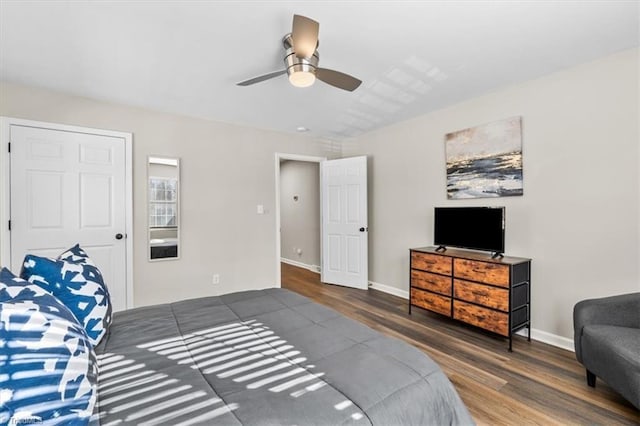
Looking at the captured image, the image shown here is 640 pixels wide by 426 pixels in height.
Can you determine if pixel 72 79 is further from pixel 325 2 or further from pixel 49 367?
pixel 49 367

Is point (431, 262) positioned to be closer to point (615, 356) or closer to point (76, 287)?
point (615, 356)

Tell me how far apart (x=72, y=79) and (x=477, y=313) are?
434cm

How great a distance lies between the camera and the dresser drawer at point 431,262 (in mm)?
3111

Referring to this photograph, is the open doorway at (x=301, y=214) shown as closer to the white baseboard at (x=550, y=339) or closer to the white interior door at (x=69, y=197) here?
the white interior door at (x=69, y=197)

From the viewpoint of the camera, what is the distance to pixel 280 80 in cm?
283

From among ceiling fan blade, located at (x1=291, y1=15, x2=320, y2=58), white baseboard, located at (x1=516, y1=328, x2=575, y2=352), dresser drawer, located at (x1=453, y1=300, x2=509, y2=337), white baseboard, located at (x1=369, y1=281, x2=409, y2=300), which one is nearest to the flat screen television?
dresser drawer, located at (x1=453, y1=300, x2=509, y2=337)

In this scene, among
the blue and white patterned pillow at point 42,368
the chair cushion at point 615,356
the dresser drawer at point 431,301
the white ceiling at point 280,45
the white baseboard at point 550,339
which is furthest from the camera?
the dresser drawer at point 431,301

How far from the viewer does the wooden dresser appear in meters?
2.63

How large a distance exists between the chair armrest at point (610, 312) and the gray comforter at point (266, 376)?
4.78 feet

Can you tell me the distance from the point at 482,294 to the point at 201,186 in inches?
134

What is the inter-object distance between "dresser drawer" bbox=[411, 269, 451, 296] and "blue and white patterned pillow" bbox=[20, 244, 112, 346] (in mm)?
2858

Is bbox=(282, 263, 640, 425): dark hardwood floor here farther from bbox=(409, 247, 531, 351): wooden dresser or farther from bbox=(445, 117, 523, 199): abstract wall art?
bbox=(445, 117, 523, 199): abstract wall art

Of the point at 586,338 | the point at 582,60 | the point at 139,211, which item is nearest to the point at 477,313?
the point at 586,338

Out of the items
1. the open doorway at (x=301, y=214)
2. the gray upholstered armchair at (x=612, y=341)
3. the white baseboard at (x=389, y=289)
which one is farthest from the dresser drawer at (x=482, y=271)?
the open doorway at (x=301, y=214)
